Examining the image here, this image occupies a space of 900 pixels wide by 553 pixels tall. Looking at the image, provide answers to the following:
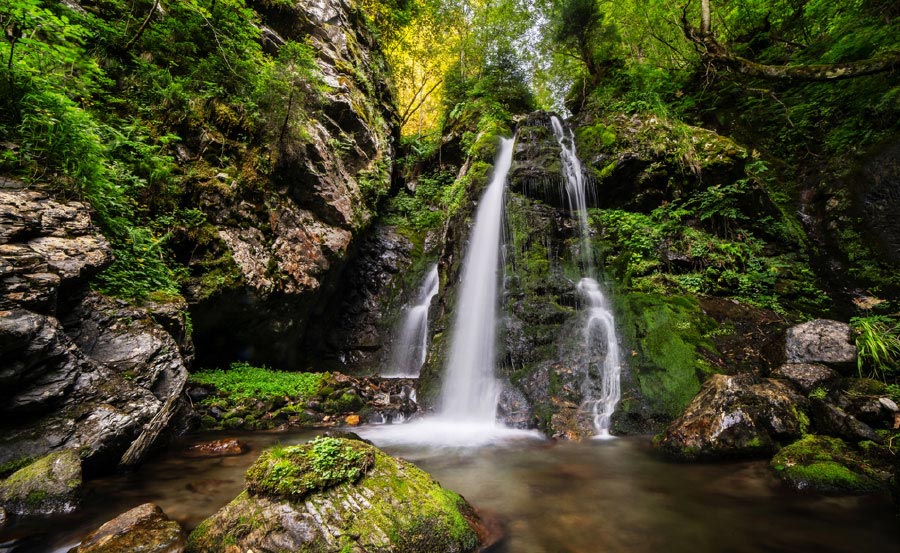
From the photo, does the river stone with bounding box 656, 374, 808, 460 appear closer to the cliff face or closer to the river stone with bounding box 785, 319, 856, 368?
the river stone with bounding box 785, 319, 856, 368

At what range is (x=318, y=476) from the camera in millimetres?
2730

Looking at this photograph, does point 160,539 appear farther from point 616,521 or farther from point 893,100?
point 893,100

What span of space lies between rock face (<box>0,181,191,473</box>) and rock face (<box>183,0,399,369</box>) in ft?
8.33

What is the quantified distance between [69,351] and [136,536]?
9.45 ft

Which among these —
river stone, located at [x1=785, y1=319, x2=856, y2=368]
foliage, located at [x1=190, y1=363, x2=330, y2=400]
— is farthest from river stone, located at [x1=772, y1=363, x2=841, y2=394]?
foliage, located at [x1=190, y1=363, x2=330, y2=400]

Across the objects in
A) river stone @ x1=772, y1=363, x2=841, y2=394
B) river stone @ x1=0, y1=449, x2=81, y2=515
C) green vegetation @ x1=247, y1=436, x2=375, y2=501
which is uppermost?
river stone @ x1=772, y1=363, x2=841, y2=394

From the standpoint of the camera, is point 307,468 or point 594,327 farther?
point 594,327

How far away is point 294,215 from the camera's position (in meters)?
10.1

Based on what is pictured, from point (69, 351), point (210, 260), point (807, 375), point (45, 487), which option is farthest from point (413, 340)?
point (807, 375)

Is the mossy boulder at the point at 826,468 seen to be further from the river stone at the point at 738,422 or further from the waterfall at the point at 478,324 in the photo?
the waterfall at the point at 478,324

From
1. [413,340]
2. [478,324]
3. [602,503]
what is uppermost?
[478,324]

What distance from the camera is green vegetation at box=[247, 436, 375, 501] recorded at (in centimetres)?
268

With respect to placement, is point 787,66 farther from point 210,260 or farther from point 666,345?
point 210,260

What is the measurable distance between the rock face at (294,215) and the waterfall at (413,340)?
2.73 m
